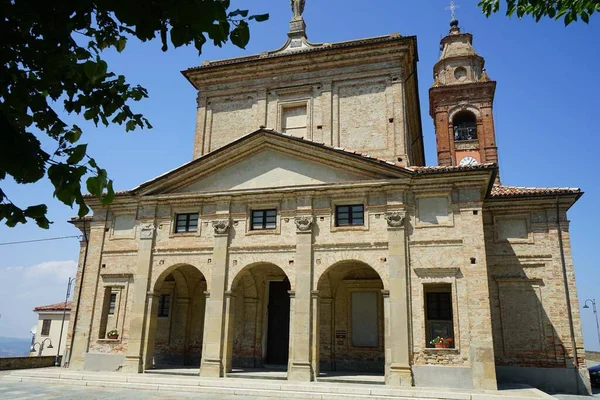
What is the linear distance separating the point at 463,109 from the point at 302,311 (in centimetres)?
1740

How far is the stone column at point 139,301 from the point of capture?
55.2 feet

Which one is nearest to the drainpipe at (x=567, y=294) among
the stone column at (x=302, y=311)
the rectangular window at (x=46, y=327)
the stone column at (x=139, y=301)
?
the stone column at (x=302, y=311)

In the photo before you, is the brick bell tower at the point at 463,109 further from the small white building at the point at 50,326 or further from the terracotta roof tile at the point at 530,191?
the small white building at the point at 50,326

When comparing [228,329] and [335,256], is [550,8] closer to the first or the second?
[335,256]

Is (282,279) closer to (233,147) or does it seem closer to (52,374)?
(233,147)

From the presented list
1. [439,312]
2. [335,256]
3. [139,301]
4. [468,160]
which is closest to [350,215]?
[335,256]

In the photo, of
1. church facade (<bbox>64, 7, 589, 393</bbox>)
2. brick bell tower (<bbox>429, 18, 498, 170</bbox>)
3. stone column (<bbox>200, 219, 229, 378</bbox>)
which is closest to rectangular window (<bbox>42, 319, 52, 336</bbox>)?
church facade (<bbox>64, 7, 589, 393</bbox>)

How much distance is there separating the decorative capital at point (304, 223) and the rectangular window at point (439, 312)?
15.5 ft

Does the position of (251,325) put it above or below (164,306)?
below

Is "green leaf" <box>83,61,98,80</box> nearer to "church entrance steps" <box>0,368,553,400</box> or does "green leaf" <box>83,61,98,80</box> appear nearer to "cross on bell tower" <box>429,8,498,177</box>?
"church entrance steps" <box>0,368,553,400</box>

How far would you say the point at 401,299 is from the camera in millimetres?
14938

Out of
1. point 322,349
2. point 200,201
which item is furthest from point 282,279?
point 200,201

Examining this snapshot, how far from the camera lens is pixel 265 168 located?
1777 centimetres

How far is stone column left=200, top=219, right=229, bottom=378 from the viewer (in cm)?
1591
